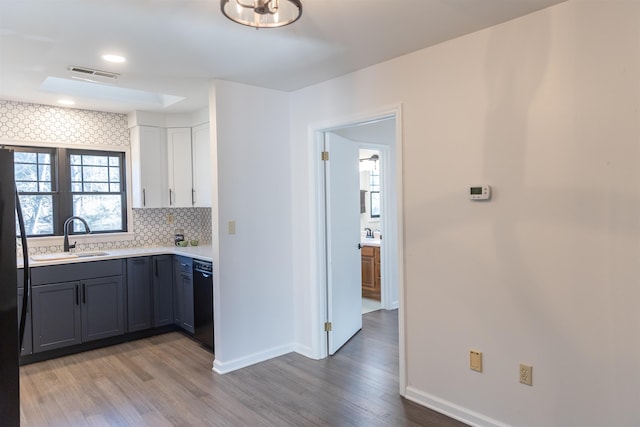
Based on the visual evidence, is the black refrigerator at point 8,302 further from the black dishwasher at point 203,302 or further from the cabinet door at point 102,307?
the cabinet door at point 102,307

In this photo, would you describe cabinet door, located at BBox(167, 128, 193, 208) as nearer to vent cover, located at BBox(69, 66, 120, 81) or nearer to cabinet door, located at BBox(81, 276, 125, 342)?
cabinet door, located at BBox(81, 276, 125, 342)

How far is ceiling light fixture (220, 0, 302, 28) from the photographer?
1590 millimetres

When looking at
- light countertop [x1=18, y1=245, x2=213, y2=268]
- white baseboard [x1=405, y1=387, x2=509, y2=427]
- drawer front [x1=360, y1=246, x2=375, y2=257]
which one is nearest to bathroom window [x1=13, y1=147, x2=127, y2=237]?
light countertop [x1=18, y1=245, x2=213, y2=268]

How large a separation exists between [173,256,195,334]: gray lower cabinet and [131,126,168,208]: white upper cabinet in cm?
83

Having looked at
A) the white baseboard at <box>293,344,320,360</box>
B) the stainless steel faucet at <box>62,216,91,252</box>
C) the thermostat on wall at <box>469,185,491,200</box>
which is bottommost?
the white baseboard at <box>293,344,320,360</box>

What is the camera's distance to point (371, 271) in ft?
18.5

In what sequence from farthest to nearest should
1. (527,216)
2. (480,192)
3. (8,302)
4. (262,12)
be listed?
(480,192), (527,216), (8,302), (262,12)

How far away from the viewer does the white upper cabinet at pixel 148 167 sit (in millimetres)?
4574

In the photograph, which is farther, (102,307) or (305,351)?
(102,307)

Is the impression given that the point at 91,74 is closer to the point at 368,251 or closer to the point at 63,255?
the point at 63,255

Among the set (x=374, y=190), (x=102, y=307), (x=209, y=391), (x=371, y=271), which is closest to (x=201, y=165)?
(x=102, y=307)

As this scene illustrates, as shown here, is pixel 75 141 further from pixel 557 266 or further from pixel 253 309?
pixel 557 266

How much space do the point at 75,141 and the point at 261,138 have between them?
2255 millimetres

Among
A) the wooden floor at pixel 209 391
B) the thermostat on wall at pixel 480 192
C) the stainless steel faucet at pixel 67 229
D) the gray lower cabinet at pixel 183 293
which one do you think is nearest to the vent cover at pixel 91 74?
the stainless steel faucet at pixel 67 229
